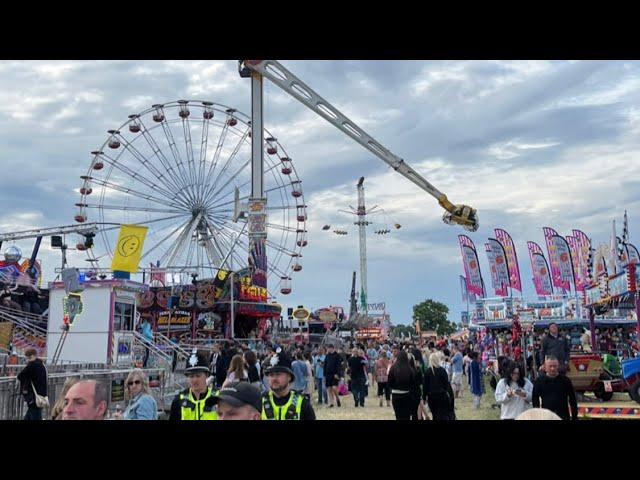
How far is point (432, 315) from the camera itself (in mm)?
73938

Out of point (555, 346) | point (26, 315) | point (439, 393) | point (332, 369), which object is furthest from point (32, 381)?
point (26, 315)

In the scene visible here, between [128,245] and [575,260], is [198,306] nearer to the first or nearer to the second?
[128,245]

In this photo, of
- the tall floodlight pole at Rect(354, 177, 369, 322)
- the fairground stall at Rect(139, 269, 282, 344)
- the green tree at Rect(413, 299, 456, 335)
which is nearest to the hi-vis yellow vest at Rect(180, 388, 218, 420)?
the fairground stall at Rect(139, 269, 282, 344)

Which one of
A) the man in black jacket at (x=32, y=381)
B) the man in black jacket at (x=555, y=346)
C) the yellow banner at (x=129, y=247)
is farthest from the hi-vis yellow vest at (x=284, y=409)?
the yellow banner at (x=129, y=247)

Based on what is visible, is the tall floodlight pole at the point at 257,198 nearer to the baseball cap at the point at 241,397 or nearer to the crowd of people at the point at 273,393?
the crowd of people at the point at 273,393

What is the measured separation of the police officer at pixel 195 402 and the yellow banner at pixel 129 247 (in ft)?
29.7

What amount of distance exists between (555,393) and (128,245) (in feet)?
33.5

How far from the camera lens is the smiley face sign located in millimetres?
13406
